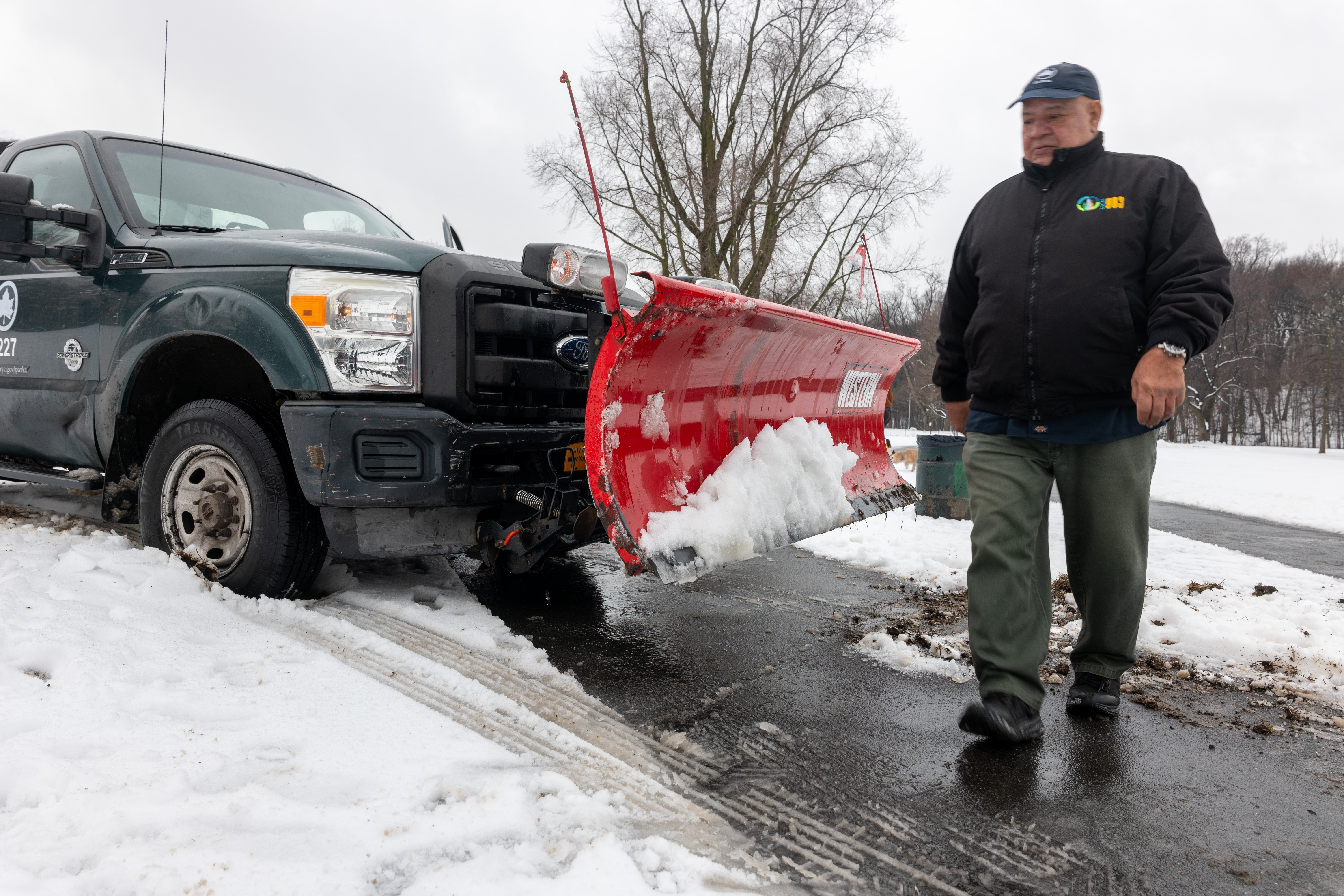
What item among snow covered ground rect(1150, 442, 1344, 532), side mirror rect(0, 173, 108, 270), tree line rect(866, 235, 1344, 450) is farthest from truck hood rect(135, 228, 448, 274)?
tree line rect(866, 235, 1344, 450)

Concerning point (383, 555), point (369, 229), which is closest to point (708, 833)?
point (383, 555)

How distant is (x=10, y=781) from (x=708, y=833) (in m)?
1.54

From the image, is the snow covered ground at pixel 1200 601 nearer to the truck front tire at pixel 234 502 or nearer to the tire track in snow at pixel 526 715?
the tire track in snow at pixel 526 715

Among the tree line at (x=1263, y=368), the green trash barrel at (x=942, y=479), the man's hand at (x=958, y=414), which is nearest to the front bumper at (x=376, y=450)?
the man's hand at (x=958, y=414)

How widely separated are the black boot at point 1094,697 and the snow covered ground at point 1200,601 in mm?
421

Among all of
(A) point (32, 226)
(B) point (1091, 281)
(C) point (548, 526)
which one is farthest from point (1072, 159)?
(A) point (32, 226)

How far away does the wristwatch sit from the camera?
2.31 m

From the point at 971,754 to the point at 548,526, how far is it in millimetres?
1646

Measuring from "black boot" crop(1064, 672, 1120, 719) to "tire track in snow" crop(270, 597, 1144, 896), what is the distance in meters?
0.87

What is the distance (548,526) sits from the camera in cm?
311

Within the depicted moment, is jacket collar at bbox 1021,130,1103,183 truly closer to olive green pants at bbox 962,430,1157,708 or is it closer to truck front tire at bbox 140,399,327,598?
olive green pants at bbox 962,430,1157,708

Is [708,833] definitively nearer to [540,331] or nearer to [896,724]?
[896,724]

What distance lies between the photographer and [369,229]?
15.1 ft

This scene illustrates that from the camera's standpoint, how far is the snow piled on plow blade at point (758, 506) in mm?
2730
